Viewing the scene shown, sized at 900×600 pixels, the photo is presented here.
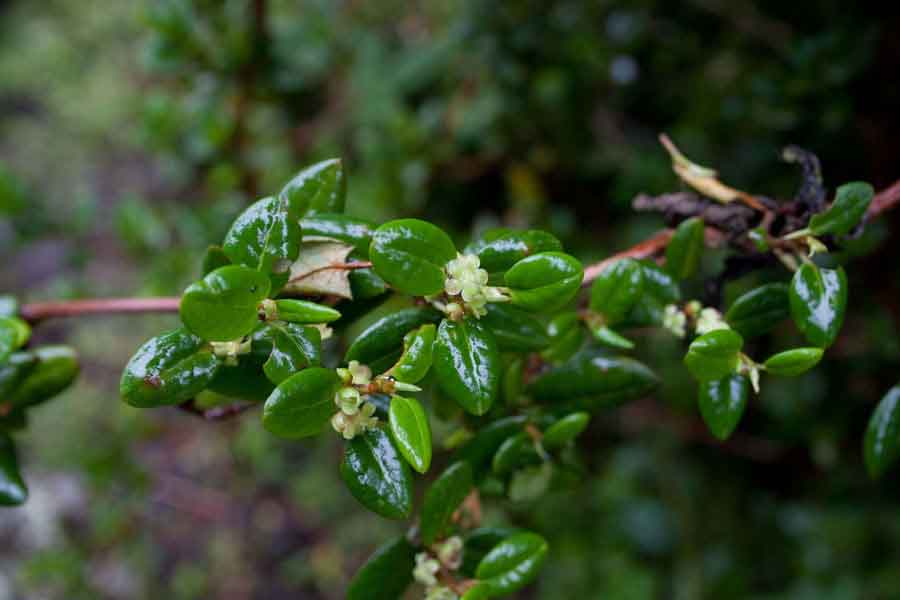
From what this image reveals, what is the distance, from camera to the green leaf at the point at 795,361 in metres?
0.66

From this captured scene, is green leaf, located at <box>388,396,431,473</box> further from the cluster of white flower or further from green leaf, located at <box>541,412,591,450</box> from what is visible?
green leaf, located at <box>541,412,591,450</box>

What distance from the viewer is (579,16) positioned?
1.68m

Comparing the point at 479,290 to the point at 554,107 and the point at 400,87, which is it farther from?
the point at 400,87

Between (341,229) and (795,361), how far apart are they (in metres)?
0.41

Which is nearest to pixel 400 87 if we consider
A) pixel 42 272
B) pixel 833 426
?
pixel 833 426

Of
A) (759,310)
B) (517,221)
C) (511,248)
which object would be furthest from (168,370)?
(517,221)

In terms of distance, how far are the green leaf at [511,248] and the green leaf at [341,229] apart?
107 millimetres

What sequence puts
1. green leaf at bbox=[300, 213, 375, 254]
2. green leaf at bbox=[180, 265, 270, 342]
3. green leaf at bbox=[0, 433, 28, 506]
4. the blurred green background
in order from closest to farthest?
green leaf at bbox=[180, 265, 270, 342] → green leaf at bbox=[300, 213, 375, 254] → green leaf at bbox=[0, 433, 28, 506] → the blurred green background

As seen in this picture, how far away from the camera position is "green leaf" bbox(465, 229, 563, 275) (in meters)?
0.66

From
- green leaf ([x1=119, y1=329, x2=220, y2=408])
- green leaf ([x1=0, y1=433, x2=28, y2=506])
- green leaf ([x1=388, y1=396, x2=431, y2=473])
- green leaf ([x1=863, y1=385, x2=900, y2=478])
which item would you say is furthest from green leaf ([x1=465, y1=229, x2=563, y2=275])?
green leaf ([x1=0, y1=433, x2=28, y2=506])

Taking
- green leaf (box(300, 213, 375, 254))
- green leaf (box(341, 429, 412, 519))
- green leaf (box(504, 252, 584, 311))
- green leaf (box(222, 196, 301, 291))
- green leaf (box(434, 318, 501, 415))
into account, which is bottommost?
green leaf (box(341, 429, 412, 519))

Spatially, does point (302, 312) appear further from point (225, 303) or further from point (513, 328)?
point (513, 328)

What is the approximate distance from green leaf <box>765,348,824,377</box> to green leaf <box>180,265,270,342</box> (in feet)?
1.42

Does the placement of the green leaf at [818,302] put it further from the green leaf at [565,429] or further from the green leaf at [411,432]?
the green leaf at [411,432]
